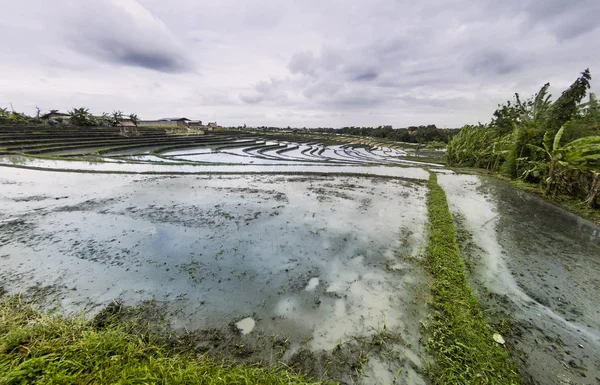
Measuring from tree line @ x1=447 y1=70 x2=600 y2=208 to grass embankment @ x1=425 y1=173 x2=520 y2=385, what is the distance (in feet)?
26.6

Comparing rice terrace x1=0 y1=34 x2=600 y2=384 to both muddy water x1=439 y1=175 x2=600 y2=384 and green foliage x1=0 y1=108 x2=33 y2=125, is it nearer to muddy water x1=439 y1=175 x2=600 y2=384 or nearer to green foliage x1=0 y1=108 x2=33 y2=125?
muddy water x1=439 y1=175 x2=600 y2=384

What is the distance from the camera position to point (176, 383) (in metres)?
2.00

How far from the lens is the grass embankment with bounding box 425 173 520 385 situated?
2.33 meters

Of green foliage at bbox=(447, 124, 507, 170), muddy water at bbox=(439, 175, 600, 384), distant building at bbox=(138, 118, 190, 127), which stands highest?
distant building at bbox=(138, 118, 190, 127)

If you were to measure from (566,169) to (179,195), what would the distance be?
48.4 ft

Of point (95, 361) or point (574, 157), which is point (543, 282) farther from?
point (574, 157)

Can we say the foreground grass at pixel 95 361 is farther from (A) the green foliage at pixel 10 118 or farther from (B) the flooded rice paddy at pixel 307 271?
(A) the green foliage at pixel 10 118

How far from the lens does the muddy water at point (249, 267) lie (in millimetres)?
2777

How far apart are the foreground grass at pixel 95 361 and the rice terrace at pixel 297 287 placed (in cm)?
2

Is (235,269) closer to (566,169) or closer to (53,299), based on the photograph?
(53,299)

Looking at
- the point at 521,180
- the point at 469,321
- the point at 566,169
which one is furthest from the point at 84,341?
the point at 521,180

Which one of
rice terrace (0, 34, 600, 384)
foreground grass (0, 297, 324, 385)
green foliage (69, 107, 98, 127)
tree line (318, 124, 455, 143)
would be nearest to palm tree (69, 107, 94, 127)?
green foliage (69, 107, 98, 127)

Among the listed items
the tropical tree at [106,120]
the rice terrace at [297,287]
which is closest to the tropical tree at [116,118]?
the tropical tree at [106,120]

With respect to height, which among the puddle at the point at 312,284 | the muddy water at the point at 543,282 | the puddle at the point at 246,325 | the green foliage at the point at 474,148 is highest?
the green foliage at the point at 474,148
